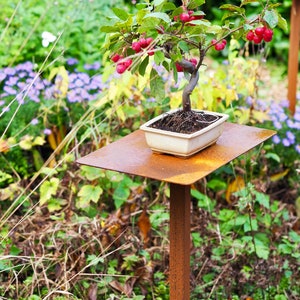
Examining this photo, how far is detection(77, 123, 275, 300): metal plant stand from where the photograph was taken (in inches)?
81.9

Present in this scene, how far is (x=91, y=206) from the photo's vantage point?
3.34 m

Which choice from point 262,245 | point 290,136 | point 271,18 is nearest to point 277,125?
point 290,136

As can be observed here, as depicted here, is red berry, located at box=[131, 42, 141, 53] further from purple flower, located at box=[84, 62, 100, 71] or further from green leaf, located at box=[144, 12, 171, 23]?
purple flower, located at box=[84, 62, 100, 71]

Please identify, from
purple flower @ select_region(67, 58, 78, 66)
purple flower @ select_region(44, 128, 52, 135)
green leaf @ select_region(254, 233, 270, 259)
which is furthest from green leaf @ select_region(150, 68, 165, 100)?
purple flower @ select_region(67, 58, 78, 66)

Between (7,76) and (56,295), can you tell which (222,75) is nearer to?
(7,76)

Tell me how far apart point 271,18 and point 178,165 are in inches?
20.9

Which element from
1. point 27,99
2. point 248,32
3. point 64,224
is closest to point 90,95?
point 27,99

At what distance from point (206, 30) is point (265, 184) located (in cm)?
159

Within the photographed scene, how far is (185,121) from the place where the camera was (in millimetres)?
2279

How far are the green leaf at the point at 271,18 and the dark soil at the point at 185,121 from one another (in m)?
0.37

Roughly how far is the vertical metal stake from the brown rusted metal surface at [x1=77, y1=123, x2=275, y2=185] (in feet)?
0.32

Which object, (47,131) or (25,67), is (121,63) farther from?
(25,67)

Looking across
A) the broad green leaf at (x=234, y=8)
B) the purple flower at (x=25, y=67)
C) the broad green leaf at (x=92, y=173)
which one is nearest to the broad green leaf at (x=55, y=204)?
the broad green leaf at (x=92, y=173)

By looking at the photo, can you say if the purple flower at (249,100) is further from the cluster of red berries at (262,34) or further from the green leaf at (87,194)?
the cluster of red berries at (262,34)
